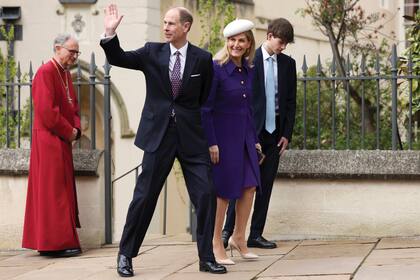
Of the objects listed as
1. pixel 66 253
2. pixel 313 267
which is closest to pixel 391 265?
pixel 313 267

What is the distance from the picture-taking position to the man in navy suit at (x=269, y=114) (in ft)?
35.3

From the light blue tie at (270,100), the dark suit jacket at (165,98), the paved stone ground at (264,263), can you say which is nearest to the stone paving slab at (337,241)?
the paved stone ground at (264,263)

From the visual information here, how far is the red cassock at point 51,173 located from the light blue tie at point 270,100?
1751mm

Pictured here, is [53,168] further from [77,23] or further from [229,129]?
[77,23]

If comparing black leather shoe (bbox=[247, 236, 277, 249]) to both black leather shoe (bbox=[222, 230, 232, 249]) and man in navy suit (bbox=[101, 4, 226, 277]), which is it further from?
man in navy suit (bbox=[101, 4, 226, 277])

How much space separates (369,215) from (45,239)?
2.87 metres

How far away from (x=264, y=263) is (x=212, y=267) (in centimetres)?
67

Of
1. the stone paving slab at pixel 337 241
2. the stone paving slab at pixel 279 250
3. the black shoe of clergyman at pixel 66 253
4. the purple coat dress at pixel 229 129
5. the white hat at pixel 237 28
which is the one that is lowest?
the black shoe of clergyman at pixel 66 253

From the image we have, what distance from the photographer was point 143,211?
370 inches

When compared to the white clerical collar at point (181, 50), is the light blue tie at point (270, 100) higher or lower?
lower

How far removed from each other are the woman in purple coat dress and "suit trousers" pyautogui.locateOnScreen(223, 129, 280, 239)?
890 mm

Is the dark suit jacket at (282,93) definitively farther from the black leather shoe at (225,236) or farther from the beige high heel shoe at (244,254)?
the beige high heel shoe at (244,254)

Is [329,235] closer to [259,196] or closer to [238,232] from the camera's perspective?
[259,196]

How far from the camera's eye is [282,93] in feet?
35.7
